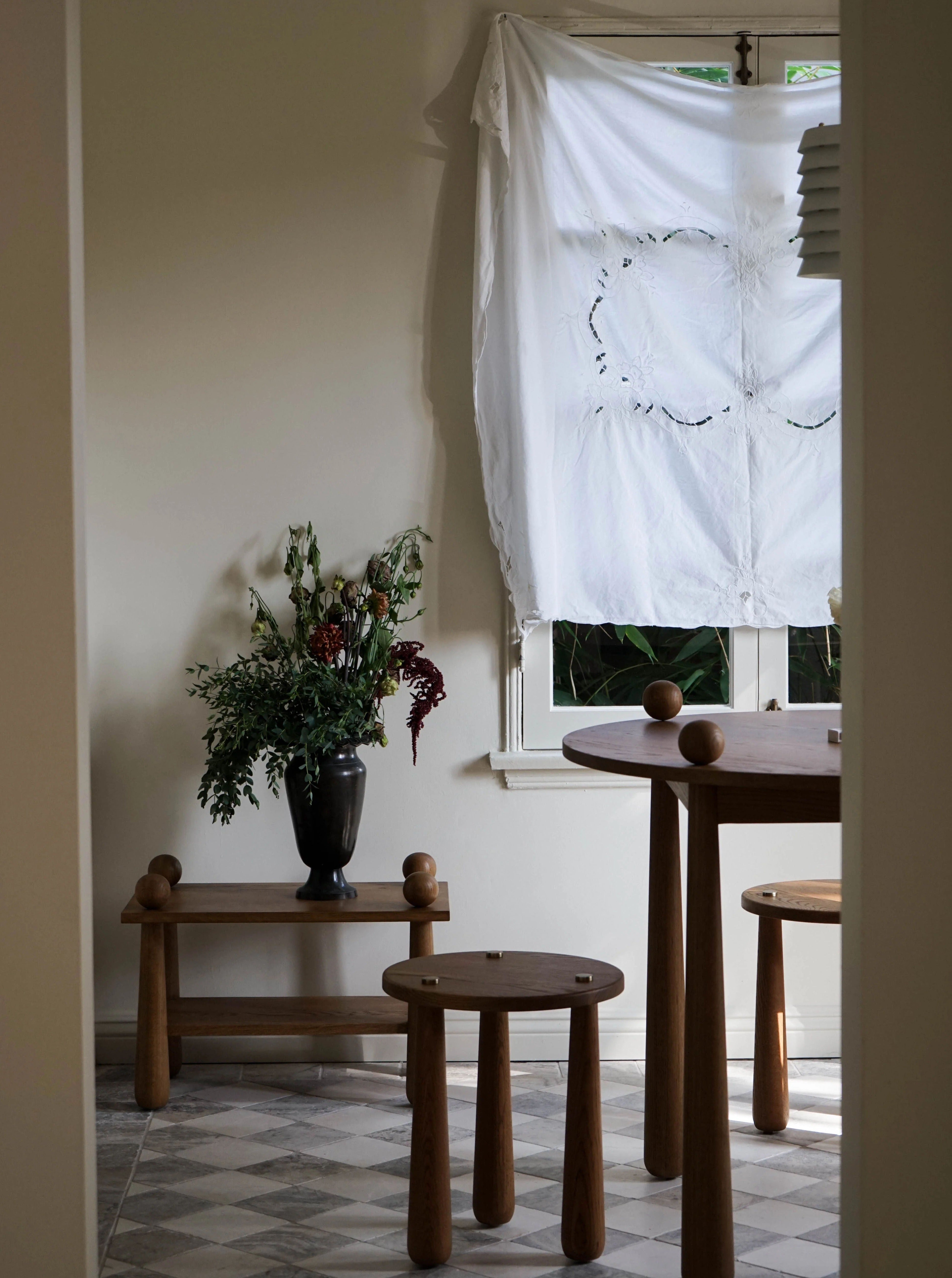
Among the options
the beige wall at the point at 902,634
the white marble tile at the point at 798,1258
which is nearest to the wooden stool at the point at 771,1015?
the white marble tile at the point at 798,1258

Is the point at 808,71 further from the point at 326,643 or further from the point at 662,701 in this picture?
the point at 326,643

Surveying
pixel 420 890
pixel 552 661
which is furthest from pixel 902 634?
pixel 552 661

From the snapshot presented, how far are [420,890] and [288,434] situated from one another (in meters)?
1.21

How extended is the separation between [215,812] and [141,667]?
0.52 m

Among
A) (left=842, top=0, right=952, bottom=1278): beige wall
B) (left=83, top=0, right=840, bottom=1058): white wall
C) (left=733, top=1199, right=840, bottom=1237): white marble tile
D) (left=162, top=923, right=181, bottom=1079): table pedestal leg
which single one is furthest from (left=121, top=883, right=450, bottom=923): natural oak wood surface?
(left=842, top=0, right=952, bottom=1278): beige wall

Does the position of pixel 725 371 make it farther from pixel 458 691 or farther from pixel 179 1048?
pixel 179 1048

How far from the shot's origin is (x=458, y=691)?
3479 millimetres

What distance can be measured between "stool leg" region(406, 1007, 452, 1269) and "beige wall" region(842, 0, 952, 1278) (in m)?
1.03

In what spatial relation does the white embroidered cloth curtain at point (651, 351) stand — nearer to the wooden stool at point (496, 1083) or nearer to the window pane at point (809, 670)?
the window pane at point (809, 670)

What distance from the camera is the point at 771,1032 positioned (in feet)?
9.62

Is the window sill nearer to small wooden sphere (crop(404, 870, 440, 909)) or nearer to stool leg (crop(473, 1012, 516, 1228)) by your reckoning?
small wooden sphere (crop(404, 870, 440, 909))

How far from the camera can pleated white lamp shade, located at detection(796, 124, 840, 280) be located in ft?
7.35

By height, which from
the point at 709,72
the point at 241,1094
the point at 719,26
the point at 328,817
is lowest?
the point at 241,1094

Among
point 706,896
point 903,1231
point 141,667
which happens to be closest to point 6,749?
point 903,1231
